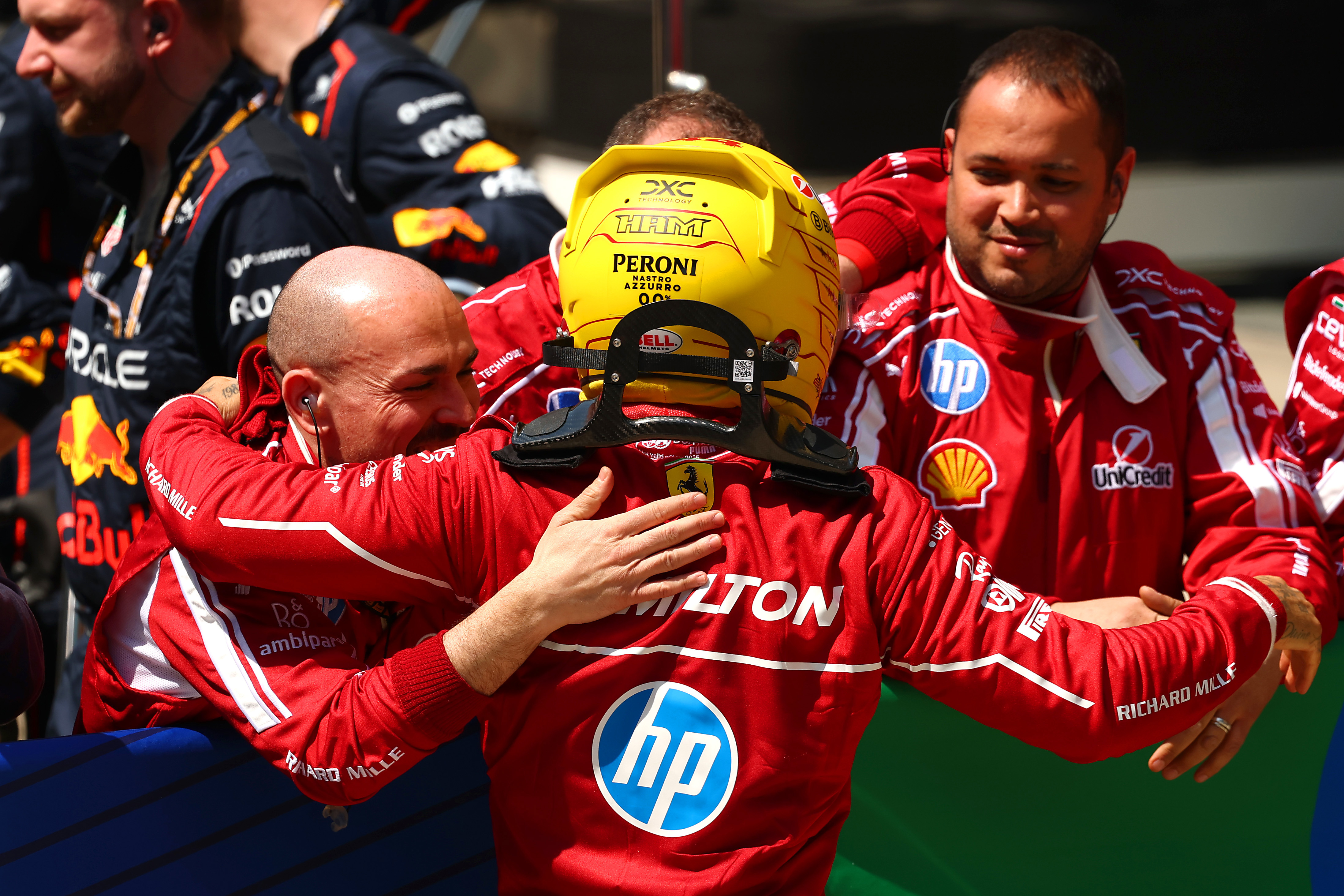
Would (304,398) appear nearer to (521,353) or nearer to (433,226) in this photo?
(521,353)

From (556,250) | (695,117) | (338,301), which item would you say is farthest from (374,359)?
(695,117)

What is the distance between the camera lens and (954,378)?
2707mm

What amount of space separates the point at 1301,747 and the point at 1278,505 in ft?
1.53

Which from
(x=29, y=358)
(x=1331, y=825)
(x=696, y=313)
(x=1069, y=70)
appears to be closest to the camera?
(x=696, y=313)

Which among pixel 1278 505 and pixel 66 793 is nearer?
pixel 66 793

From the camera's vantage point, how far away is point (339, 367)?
197cm

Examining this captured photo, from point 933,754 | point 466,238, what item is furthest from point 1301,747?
point 466,238

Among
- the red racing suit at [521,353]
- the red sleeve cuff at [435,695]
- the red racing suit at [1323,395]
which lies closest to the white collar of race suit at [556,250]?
the red racing suit at [521,353]

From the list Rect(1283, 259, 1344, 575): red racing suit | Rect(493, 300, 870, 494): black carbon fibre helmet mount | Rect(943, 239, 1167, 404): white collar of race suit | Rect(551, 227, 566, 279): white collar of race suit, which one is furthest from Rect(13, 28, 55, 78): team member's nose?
Rect(1283, 259, 1344, 575): red racing suit

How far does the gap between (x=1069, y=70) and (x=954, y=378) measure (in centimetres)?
67

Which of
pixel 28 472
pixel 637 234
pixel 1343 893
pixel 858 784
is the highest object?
pixel 637 234

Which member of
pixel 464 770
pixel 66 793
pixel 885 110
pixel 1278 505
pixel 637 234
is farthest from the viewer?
pixel 885 110

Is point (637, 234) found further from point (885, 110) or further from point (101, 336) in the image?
point (885, 110)

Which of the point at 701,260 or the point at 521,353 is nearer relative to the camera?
the point at 701,260
